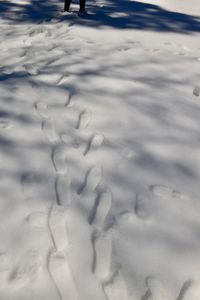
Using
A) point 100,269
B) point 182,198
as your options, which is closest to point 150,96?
point 182,198

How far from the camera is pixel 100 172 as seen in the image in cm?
137

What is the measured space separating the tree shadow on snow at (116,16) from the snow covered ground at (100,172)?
62 cm

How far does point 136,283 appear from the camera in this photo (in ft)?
3.20

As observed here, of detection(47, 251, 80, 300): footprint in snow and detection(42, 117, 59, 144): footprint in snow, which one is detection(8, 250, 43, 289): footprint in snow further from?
detection(42, 117, 59, 144): footprint in snow

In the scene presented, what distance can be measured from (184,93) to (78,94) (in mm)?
505

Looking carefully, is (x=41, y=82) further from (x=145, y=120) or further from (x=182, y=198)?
(x=182, y=198)

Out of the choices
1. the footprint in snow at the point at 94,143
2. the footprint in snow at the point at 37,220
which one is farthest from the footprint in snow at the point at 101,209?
the footprint in snow at the point at 94,143

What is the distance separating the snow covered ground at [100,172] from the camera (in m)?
1.00

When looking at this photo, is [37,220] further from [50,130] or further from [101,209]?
[50,130]

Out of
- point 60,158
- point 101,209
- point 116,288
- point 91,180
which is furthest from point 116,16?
point 116,288

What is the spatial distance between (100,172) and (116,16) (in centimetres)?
240

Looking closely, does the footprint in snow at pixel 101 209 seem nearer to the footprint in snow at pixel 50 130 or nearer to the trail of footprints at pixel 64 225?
the trail of footprints at pixel 64 225

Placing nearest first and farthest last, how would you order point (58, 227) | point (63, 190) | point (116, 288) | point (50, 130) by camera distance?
point (116, 288), point (58, 227), point (63, 190), point (50, 130)

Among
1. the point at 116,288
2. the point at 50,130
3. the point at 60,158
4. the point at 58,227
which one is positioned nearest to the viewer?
the point at 116,288
